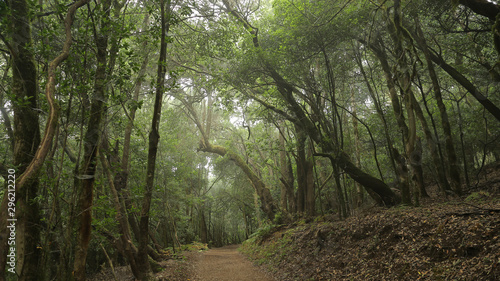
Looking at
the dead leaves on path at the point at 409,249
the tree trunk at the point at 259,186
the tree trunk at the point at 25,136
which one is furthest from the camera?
the tree trunk at the point at 259,186

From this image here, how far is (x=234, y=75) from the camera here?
1095cm

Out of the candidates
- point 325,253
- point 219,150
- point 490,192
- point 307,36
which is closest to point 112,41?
point 307,36

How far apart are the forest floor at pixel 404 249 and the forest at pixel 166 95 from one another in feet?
5.10

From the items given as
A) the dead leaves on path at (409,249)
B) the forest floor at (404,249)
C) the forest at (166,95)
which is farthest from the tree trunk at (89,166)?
the dead leaves on path at (409,249)

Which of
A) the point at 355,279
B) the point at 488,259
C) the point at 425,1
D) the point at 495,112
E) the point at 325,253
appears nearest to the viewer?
the point at 488,259

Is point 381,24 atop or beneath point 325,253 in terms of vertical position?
atop

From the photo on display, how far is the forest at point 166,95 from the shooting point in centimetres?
433

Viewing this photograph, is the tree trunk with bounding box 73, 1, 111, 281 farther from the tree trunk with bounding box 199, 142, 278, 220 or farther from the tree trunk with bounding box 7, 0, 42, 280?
the tree trunk with bounding box 199, 142, 278, 220

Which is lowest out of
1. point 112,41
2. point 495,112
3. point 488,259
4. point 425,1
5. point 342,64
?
point 488,259

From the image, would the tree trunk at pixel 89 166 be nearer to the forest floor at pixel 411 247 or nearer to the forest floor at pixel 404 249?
the forest floor at pixel 404 249

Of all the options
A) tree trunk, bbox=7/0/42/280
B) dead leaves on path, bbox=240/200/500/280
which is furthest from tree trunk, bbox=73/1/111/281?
dead leaves on path, bbox=240/200/500/280

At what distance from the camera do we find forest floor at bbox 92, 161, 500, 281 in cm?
404

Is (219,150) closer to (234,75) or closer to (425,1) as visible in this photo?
(234,75)

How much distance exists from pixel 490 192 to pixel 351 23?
20.1 ft
